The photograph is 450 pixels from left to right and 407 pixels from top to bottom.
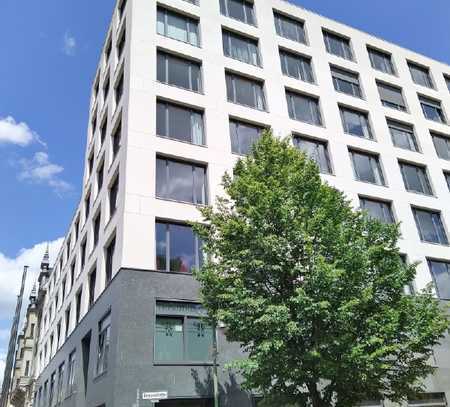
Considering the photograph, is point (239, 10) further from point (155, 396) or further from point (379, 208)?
point (155, 396)

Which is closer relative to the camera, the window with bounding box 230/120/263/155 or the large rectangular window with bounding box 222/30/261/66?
the window with bounding box 230/120/263/155

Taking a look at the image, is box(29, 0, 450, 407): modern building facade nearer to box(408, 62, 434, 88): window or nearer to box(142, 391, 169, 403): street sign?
box(408, 62, 434, 88): window

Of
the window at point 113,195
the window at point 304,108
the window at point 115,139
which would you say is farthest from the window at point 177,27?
the window at point 113,195

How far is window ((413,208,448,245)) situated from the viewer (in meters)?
26.2

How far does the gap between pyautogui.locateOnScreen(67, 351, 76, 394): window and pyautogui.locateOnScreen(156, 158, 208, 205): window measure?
38.2 feet

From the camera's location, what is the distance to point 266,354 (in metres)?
12.3

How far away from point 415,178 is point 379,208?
457 cm

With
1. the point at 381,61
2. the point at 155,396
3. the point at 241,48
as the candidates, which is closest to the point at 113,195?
the point at 155,396

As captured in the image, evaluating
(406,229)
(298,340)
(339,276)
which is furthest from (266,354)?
(406,229)

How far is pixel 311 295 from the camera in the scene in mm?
12461

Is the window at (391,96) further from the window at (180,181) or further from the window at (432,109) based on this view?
the window at (180,181)

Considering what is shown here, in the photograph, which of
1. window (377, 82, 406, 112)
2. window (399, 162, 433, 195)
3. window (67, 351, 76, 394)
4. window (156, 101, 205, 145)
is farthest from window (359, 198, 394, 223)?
window (67, 351, 76, 394)

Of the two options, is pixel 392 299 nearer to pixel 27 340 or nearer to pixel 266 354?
pixel 266 354

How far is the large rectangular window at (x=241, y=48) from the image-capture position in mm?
25922
